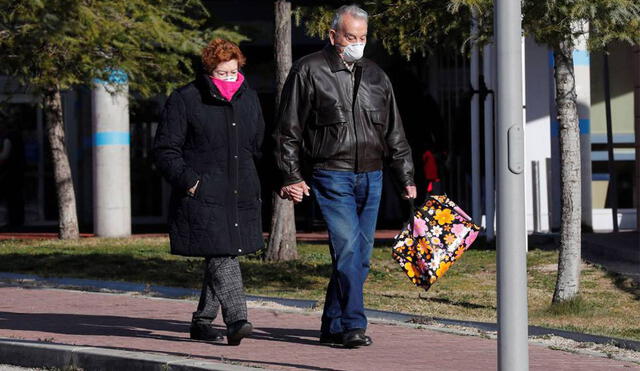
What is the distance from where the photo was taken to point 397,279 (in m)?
12.7

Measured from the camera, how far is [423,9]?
10.1 metres

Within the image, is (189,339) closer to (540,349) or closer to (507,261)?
(540,349)

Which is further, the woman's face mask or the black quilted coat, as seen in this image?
the woman's face mask

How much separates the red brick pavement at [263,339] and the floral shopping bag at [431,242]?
1.52ft

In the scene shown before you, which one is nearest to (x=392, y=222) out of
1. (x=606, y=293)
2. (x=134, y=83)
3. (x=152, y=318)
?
(x=134, y=83)

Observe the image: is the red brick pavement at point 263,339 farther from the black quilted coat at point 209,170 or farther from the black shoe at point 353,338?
the black quilted coat at point 209,170

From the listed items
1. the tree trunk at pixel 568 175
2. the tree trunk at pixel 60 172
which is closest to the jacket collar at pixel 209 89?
the tree trunk at pixel 568 175

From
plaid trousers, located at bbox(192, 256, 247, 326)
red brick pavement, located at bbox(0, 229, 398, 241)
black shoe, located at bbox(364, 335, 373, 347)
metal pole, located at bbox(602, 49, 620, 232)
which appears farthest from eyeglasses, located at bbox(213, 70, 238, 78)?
metal pole, located at bbox(602, 49, 620, 232)

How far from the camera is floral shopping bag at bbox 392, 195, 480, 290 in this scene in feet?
24.8

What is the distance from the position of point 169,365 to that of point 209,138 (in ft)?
4.75

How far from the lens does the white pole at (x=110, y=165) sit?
21344 mm

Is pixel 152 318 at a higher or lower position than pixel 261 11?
lower

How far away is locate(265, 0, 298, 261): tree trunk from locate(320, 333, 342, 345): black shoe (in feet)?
22.4

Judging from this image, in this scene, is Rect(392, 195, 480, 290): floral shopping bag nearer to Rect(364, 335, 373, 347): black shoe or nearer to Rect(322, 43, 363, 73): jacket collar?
Rect(364, 335, 373, 347): black shoe
